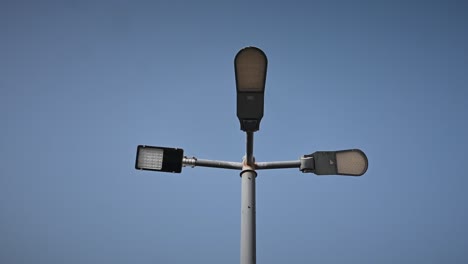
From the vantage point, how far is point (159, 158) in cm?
301

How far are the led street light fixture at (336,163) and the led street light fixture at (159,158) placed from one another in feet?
3.16

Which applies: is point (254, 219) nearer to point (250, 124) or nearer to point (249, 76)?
point (250, 124)

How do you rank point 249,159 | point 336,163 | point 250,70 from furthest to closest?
point 336,163
point 249,159
point 250,70

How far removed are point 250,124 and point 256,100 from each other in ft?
0.59

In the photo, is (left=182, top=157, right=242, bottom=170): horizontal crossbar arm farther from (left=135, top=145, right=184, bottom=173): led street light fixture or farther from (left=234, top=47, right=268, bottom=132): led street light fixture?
(left=234, top=47, right=268, bottom=132): led street light fixture

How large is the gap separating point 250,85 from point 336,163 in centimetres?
96

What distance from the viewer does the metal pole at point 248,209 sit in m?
2.62

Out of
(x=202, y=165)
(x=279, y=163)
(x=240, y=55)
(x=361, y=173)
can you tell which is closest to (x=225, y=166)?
(x=202, y=165)

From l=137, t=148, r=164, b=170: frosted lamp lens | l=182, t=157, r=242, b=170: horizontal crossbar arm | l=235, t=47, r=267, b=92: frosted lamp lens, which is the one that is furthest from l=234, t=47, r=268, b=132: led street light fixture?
l=137, t=148, r=164, b=170: frosted lamp lens

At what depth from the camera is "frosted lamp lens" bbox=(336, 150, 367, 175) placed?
3043mm

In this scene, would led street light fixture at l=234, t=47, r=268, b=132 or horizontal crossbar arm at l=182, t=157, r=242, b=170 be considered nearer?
led street light fixture at l=234, t=47, r=268, b=132

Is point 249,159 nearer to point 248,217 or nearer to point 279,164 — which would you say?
point 279,164

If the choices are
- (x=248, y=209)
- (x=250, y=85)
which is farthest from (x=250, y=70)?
(x=248, y=209)

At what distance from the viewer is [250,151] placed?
293cm
